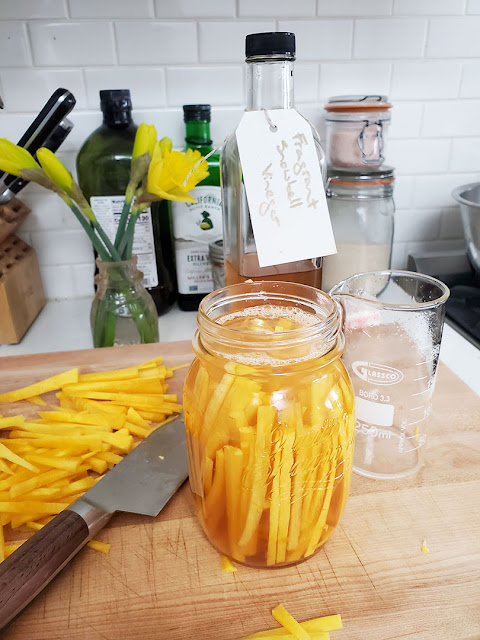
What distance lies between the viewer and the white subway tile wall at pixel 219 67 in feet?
3.34

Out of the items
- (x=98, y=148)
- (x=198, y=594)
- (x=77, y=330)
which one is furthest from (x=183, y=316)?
(x=198, y=594)

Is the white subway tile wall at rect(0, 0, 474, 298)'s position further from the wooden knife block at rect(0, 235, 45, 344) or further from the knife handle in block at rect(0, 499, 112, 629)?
the knife handle in block at rect(0, 499, 112, 629)

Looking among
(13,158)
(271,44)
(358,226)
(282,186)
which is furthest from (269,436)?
(358,226)

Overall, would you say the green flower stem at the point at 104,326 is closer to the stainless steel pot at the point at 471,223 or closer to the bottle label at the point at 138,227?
the bottle label at the point at 138,227

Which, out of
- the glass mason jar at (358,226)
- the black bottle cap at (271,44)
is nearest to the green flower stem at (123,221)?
the black bottle cap at (271,44)

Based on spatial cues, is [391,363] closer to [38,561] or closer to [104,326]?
[38,561]

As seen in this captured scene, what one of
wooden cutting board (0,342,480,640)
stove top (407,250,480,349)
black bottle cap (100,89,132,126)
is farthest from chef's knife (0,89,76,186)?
stove top (407,250,480,349)

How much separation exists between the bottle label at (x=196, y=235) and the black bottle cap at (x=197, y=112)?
0.13 meters

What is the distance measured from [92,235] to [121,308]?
5.8 inches

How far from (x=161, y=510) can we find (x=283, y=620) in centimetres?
18

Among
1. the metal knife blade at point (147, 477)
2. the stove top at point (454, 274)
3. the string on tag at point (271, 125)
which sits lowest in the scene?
the stove top at point (454, 274)

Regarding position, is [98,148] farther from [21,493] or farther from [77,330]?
[21,493]

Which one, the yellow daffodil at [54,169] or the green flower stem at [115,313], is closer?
the yellow daffodil at [54,169]

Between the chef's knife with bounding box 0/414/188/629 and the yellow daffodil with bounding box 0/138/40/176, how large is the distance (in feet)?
1.49
